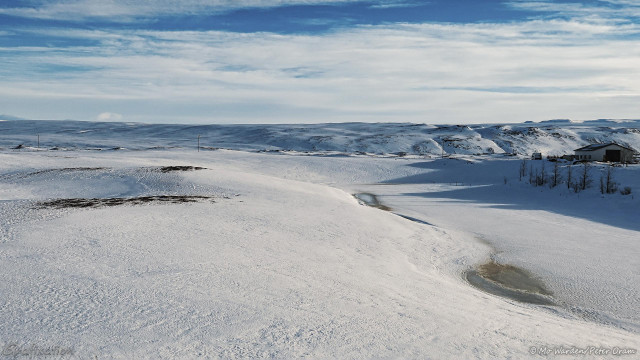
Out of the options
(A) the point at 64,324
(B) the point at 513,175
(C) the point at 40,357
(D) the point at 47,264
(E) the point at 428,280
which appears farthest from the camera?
(B) the point at 513,175

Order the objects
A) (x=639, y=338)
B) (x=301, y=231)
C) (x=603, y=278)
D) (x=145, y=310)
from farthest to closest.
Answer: (x=301, y=231) < (x=603, y=278) < (x=639, y=338) < (x=145, y=310)

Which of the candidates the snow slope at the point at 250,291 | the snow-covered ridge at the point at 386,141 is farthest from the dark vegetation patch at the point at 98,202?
the snow-covered ridge at the point at 386,141

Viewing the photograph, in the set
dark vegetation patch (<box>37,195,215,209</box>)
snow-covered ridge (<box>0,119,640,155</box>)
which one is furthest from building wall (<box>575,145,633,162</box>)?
dark vegetation patch (<box>37,195,215,209</box>)

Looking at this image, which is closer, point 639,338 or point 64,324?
point 64,324

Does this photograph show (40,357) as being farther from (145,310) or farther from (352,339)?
(352,339)

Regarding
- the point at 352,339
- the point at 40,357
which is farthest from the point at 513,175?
the point at 40,357

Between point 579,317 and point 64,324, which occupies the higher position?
point 64,324

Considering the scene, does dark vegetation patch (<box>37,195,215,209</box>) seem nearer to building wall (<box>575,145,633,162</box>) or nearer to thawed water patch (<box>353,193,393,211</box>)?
thawed water patch (<box>353,193,393,211</box>)
